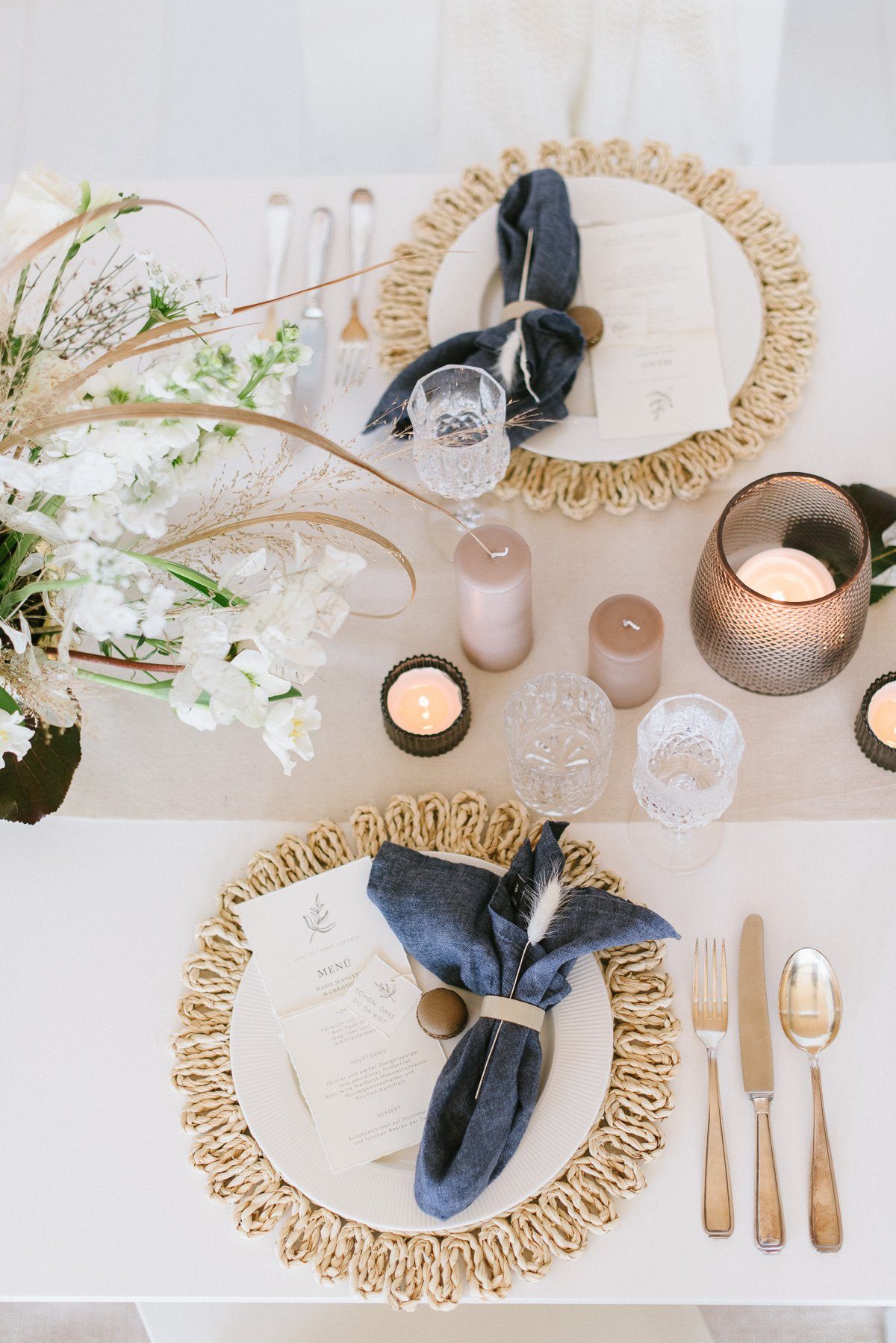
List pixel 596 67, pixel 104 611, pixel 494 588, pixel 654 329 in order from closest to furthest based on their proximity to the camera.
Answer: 1. pixel 104 611
2. pixel 494 588
3. pixel 654 329
4. pixel 596 67

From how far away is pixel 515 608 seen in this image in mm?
898

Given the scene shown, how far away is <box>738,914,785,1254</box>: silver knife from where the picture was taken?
0.75 m

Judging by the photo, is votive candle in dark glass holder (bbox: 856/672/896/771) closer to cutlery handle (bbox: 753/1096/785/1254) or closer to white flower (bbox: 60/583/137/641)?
cutlery handle (bbox: 753/1096/785/1254)

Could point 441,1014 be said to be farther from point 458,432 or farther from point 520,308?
point 520,308

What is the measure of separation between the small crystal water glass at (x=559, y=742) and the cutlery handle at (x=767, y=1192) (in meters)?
0.28

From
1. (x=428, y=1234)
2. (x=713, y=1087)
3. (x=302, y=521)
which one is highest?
(x=302, y=521)

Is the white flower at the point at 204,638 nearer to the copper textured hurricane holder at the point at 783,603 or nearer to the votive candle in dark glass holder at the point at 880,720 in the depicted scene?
the copper textured hurricane holder at the point at 783,603

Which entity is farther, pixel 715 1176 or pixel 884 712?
pixel 884 712

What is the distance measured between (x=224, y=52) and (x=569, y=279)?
5.76 feet

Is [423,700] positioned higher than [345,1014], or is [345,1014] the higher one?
[423,700]

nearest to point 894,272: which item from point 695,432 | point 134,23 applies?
point 695,432

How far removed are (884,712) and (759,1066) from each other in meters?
0.32

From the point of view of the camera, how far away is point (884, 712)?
0.90m

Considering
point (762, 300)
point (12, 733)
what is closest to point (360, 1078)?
point (12, 733)
